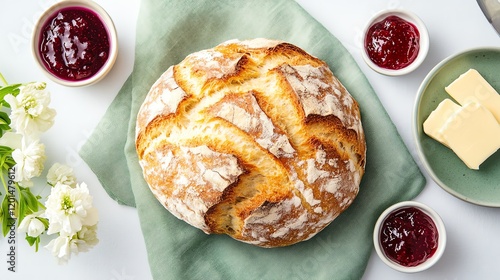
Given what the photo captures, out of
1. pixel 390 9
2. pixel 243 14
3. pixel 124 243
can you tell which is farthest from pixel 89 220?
pixel 390 9

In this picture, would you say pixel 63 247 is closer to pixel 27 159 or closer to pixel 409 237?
pixel 27 159

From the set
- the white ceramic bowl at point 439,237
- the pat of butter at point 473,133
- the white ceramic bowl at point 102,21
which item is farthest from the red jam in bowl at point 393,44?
the white ceramic bowl at point 102,21

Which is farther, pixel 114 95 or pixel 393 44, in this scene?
pixel 114 95

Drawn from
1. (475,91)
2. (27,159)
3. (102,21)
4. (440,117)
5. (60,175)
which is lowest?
(60,175)

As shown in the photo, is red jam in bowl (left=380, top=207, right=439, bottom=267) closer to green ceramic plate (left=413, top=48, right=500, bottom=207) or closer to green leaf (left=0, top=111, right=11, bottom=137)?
green ceramic plate (left=413, top=48, right=500, bottom=207)

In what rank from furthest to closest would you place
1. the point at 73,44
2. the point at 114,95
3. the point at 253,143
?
the point at 114,95
the point at 73,44
the point at 253,143

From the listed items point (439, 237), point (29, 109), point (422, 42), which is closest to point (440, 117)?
point (422, 42)

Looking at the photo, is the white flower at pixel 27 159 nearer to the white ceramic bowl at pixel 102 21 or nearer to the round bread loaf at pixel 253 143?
the white ceramic bowl at pixel 102 21
